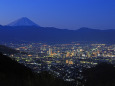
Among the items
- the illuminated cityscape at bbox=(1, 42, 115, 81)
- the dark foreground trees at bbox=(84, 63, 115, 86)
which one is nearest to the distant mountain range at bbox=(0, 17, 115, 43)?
the illuminated cityscape at bbox=(1, 42, 115, 81)

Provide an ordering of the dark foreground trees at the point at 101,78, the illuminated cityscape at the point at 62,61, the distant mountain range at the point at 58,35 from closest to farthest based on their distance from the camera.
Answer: the dark foreground trees at the point at 101,78, the illuminated cityscape at the point at 62,61, the distant mountain range at the point at 58,35

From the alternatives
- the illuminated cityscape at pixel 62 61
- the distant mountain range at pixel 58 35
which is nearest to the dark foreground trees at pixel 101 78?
the illuminated cityscape at pixel 62 61

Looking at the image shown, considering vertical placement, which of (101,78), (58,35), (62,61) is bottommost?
(62,61)

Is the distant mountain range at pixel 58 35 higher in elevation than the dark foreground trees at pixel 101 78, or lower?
higher

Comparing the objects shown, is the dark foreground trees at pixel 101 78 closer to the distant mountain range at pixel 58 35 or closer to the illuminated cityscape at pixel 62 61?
the illuminated cityscape at pixel 62 61

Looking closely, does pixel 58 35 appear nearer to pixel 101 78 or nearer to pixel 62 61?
pixel 62 61

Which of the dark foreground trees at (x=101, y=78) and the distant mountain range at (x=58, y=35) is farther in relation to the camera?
the distant mountain range at (x=58, y=35)

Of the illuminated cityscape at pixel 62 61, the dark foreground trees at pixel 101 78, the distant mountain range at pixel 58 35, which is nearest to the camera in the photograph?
the dark foreground trees at pixel 101 78

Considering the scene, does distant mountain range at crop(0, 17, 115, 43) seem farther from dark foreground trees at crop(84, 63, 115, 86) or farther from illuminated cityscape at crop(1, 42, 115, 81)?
dark foreground trees at crop(84, 63, 115, 86)

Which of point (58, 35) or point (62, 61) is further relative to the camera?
point (58, 35)

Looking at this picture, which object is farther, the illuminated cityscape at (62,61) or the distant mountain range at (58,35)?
the distant mountain range at (58,35)

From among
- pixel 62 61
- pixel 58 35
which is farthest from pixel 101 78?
pixel 58 35
